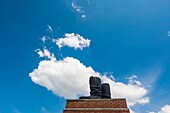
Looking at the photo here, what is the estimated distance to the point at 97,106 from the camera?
40.4 feet

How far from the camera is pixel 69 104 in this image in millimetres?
12844

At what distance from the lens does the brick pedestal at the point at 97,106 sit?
473 inches

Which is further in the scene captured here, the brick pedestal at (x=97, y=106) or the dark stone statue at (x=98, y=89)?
the dark stone statue at (x=98, y=89)

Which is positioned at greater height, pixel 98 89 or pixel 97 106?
pixel 98 89

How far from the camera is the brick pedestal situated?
12.0 meters

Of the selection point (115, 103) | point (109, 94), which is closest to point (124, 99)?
point (115, 103)

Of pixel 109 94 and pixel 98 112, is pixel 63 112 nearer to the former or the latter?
pixel 98 112

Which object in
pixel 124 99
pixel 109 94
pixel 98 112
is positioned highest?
pixel 109 94

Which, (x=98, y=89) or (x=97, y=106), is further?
(x=98, y=89)

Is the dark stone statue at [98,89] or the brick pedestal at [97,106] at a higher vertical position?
the dark stone statue at [98,89]

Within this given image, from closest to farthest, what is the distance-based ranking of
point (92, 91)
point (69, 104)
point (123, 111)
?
1. point (123, 111)
2. point (69, 104)
3. point (92, 91)

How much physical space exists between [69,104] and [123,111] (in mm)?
3655

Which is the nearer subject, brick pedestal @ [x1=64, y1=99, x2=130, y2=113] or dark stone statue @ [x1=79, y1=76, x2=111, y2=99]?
brick pedestal @ [x1=64, y1=99, x2=130, y2=113]

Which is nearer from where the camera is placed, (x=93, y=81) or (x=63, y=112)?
(x=63, y=112)
